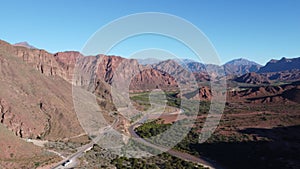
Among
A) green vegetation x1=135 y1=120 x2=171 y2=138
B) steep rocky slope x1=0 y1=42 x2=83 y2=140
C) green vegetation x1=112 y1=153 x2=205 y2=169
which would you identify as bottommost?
green vegetation x1=112 y1=153 x2=205 y2=169

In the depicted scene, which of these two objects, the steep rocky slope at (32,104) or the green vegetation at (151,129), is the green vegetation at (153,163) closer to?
the steep rocky slope at (32,104)

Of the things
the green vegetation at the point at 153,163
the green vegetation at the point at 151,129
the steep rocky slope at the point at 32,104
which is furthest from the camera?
the green vegetation at the point at 151,129

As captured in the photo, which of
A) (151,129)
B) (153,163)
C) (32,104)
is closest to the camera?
(153,163)

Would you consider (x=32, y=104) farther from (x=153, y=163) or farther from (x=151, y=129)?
(x=151, y=129)

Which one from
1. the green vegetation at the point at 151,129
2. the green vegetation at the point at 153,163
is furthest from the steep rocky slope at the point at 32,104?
the green vegetation at the point at 151,129

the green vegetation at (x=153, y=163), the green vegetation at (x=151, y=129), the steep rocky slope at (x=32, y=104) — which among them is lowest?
the green vegetation at (x=153, y=163)

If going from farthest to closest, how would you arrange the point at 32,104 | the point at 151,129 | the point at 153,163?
the point at 151,129
the point at 32,104
the point at 153,163

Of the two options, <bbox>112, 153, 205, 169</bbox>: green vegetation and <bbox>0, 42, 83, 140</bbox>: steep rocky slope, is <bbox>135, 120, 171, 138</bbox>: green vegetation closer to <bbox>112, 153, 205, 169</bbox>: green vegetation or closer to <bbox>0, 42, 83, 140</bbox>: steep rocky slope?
<bbox>0, 42, 83, 140</bbox>: steep rocky slope

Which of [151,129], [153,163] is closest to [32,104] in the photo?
[153,163]

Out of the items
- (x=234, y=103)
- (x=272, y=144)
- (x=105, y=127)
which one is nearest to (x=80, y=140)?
(x=105, y=127)

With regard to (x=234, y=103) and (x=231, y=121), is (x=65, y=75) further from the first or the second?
(x=234, y=103)

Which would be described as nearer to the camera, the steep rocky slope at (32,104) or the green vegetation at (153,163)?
the green vegetation at (153,163)

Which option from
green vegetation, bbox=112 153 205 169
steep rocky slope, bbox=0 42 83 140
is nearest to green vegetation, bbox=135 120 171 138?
steep rocky slope, bbox=0 42 83 140
